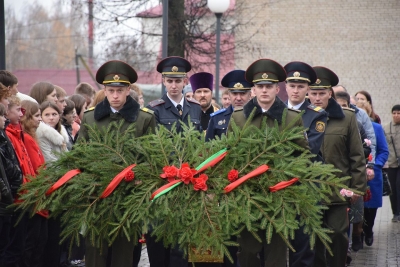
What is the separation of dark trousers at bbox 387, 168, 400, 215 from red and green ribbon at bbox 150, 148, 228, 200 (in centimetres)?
913

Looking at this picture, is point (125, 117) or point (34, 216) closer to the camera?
point (125, 117)

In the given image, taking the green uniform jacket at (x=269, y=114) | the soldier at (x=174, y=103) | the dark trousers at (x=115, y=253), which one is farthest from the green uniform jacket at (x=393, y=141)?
the dark trousers at (x=115, y=253)

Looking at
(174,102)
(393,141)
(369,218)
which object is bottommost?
(369,218)

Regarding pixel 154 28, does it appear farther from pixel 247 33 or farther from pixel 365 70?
pixel 365 70

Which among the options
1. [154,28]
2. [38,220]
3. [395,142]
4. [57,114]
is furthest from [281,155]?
[154,28]

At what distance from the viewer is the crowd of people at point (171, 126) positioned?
7.83 metres

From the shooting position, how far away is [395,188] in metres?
Answer: 15.9

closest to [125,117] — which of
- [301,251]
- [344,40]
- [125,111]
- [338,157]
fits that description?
[125,111]

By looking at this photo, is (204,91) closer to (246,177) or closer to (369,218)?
(369,218)

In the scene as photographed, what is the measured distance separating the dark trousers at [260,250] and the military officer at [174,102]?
8.01 feet

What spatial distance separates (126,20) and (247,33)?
11466 millimetres

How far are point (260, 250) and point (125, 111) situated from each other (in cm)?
184

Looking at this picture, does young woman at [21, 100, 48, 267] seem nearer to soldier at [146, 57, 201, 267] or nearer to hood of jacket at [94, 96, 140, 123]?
hood of jacket at [94, 96, 140, 123]

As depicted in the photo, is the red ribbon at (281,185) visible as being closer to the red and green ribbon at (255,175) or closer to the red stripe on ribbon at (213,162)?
the red and green ribbon at (255,175)
